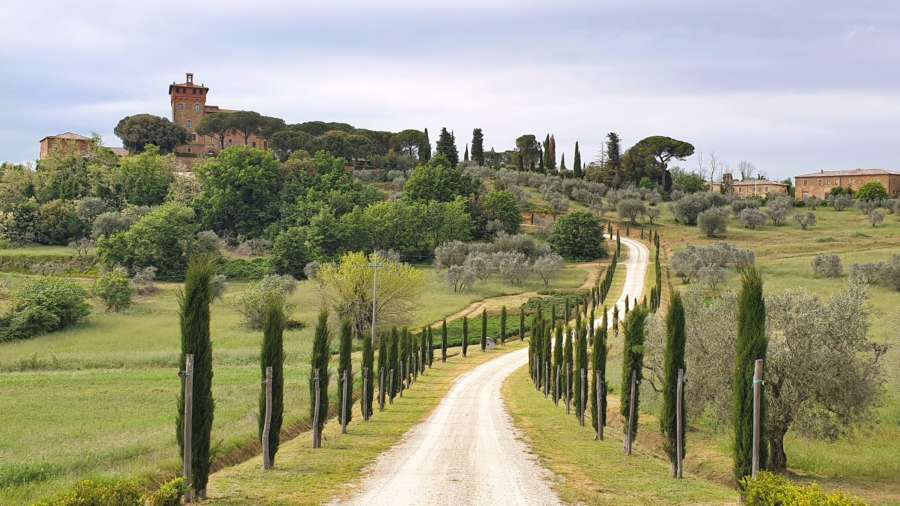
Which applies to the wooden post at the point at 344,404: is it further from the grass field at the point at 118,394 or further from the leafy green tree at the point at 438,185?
the leafy green tree at the point at 438,185

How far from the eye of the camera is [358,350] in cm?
5859

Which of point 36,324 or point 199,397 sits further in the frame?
point 36,324

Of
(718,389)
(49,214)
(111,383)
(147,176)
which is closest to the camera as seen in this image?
(718,389)

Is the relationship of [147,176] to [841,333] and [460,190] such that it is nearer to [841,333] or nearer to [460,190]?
[460,190]

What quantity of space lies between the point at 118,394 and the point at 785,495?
27.2 meters

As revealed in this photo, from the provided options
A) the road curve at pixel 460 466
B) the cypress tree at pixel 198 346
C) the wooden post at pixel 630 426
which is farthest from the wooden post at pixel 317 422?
the wooden post at pixel 630 426

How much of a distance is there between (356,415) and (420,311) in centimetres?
4395

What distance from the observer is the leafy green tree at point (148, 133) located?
512 ft

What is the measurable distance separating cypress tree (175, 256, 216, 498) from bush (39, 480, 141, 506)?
381cm

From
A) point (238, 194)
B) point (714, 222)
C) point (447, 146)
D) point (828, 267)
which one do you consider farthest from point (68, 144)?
point (828, 267)

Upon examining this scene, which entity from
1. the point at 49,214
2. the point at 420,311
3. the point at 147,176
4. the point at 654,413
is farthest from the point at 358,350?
the point at 147,176

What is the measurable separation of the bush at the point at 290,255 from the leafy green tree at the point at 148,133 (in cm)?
7244

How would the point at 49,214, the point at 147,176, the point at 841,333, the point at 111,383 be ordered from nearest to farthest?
the point at 841,333 < the point at 111,383 < the point at 49,214 < the point at 147,176

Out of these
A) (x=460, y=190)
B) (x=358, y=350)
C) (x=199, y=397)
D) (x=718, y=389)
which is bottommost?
(x=358, y=350)
